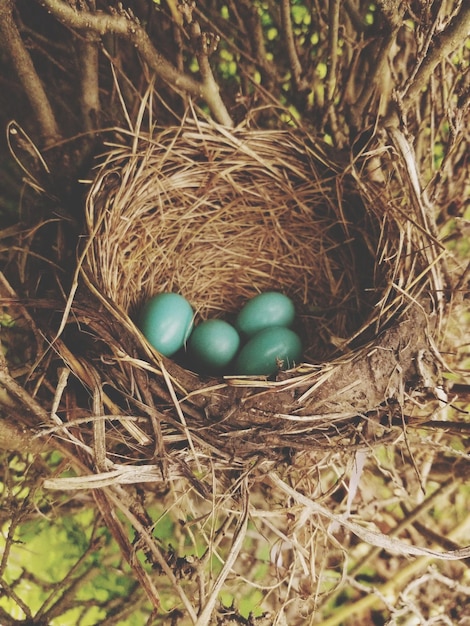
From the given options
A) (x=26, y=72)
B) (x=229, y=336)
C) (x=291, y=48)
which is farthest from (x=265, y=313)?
(x=26, y=72)

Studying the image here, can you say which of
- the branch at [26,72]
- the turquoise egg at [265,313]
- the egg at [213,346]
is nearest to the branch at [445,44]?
the turquoise egg at [265,313]

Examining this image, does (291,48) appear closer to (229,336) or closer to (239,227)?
(239,227)

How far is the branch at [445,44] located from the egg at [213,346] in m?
0.65

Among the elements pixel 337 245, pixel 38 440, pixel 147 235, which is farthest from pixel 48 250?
pixel 337 245

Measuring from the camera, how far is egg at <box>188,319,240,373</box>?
4.20ft

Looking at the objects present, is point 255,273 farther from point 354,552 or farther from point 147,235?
point 354,552

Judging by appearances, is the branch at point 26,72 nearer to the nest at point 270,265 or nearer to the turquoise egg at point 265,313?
the nest at point 270,265

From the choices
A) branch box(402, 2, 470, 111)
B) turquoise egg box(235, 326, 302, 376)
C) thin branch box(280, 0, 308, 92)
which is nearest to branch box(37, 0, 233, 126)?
thin branch box(280, 0, 308, 92)

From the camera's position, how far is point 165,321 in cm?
124

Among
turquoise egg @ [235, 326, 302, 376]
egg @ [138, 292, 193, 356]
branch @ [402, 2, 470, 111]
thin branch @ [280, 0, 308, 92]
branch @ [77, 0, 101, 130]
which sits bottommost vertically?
turquoise egg @ [235, 326, 302, 376]

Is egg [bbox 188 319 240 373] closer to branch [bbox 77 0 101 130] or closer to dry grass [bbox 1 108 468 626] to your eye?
dry grass [bbox 1 108 468 626]

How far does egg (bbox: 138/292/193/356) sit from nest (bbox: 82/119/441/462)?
72mm

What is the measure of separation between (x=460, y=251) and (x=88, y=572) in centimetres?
135

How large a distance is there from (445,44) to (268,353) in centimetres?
74
